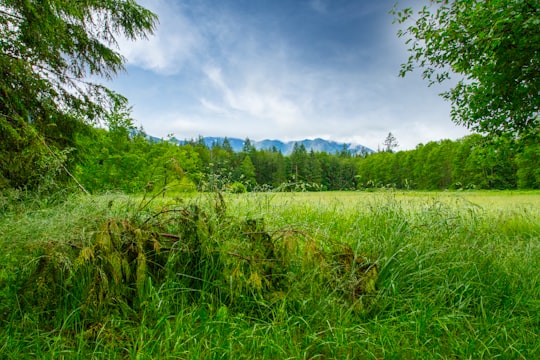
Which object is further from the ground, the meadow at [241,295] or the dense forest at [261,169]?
the dense forest at [261,169]

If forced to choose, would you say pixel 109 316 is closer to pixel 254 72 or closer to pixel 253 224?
pixel 253 224

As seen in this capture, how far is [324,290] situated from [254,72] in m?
9.27

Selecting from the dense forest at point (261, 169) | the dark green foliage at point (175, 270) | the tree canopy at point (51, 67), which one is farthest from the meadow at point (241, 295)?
the tree canopy at point (51, 67)

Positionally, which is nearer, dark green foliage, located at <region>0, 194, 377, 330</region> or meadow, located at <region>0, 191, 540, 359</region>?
meadow, located at <region>0, 191, 540, 359</region>

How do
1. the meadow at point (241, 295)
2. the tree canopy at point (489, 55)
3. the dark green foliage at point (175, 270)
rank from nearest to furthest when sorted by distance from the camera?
the meadow at point (241, 295) < the dark green foliage at point (175, 270) < the tree canopy at point (489, 55)

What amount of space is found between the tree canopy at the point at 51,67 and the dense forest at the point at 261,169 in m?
0.62

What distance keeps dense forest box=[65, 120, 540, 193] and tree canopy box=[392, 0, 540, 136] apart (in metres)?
0.59

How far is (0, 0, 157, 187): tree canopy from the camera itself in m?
3.89

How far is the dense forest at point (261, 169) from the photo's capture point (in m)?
3.85

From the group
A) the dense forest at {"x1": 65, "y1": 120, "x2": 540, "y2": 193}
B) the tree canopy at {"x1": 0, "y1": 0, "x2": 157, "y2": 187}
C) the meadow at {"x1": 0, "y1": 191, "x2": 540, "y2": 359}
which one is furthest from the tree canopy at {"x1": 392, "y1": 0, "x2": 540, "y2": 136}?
the tree canopy at {"x1": 0, "y1": 0, "x2": 157, "y2": 187}

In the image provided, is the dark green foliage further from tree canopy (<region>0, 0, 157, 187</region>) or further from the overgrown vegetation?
tree canopy (<region>0, 0, 157, 187</region>)

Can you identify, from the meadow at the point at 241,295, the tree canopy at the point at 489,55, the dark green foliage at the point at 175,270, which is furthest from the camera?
the tree canopy at the point at 489,55

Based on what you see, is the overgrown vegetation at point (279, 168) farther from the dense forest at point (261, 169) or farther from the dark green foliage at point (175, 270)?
the dark green foliage at point (175, 270)

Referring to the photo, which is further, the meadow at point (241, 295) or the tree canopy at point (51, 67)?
the tree canopy at point (51, 67)
